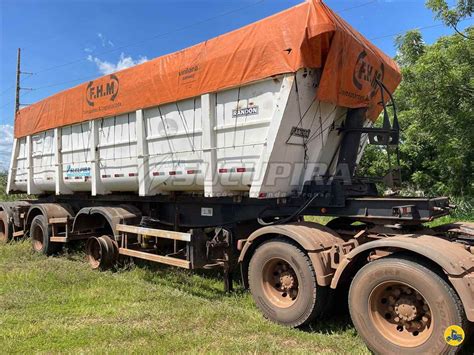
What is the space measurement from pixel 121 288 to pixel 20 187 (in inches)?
247

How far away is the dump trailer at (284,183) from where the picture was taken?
3698 millimetres

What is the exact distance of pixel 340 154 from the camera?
541cm

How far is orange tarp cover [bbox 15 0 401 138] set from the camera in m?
4.49

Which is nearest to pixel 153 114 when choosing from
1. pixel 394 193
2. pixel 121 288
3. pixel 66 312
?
pixel 121 288

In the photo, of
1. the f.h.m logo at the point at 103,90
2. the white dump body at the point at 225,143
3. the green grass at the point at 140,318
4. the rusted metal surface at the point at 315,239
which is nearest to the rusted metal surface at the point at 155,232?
the white dump body at the point at 225,143

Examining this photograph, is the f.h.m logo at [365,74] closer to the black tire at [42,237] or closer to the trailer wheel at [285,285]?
the trailer wheel at [285,285]

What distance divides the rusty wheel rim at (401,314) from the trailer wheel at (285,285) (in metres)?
0.64

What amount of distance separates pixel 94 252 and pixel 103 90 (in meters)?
2.77

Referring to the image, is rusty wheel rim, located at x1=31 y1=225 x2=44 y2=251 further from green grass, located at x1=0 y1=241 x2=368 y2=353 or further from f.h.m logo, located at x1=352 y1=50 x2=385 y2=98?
f.h.m logo, located at x1=352 y1=50 x2=385 y2=98

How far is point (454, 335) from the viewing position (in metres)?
3.23

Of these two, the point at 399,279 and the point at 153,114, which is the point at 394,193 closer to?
the point at 399,279

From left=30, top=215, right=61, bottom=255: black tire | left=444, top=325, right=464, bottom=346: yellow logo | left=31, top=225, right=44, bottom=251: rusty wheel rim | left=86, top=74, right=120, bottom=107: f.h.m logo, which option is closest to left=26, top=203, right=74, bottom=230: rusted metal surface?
left=30, top=215, right=61, bottom=255: black tire

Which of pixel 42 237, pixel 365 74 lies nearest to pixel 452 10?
pixel 365 74

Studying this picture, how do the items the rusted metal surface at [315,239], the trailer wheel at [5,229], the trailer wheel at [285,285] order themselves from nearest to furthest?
the rusted metal surface at [315,239], the trailer wheel at [285,285], the trailer wheel at [5,229]
